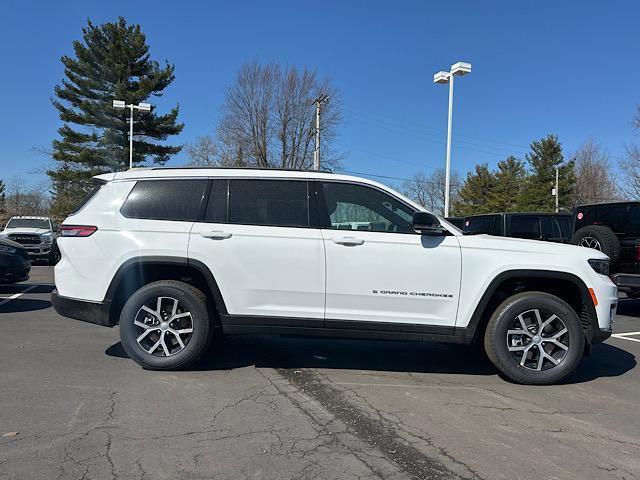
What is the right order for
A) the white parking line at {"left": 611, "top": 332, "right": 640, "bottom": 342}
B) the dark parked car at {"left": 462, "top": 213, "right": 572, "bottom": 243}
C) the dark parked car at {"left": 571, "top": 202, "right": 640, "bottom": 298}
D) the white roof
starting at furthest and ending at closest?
the dark parked car at {"left": 462, "top": 213, "right": 572, "bottom": 243} < the dark parked car at {"left": 571, "top": 202, "right": 640, "bottom": 298} < the white parking line at {"left": 611, "top": 332, "right": 640, "bottom": 342} < the white roof

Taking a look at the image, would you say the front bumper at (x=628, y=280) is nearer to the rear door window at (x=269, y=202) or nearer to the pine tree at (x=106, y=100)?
the rear door window at (x=269, y=202)

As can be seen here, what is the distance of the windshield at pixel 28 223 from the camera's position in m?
19.3

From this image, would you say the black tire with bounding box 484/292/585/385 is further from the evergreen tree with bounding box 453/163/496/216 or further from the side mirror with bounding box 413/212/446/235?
the evergreen tree with bounding box 453/163/496/216

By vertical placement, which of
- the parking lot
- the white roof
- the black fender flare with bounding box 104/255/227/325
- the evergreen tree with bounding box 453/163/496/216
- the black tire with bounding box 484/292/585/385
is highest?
the evergreen tree with bounding box 453/163/496/216

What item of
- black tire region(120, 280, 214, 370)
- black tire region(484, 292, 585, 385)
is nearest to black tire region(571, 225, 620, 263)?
black tire region(484, 292, 585, 385)

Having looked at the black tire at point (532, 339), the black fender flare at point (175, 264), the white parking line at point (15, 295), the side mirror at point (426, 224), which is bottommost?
the white parking line at point (15, 295)

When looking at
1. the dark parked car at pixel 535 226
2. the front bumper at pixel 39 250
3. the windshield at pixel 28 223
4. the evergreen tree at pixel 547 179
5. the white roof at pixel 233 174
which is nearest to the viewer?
the white roof at pixel 233 174

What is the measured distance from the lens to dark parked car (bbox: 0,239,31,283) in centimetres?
908

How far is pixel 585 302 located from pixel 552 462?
2175 millimetres

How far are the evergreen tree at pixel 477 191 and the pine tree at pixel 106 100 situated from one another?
121 ft

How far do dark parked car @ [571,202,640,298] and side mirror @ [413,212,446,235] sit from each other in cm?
629

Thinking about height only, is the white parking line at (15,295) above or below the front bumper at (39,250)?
below

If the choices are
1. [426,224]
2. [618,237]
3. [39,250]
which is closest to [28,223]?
[39,250]

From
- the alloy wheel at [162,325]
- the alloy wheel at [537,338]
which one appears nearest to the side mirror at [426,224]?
the alloy wheel at [537,338]
